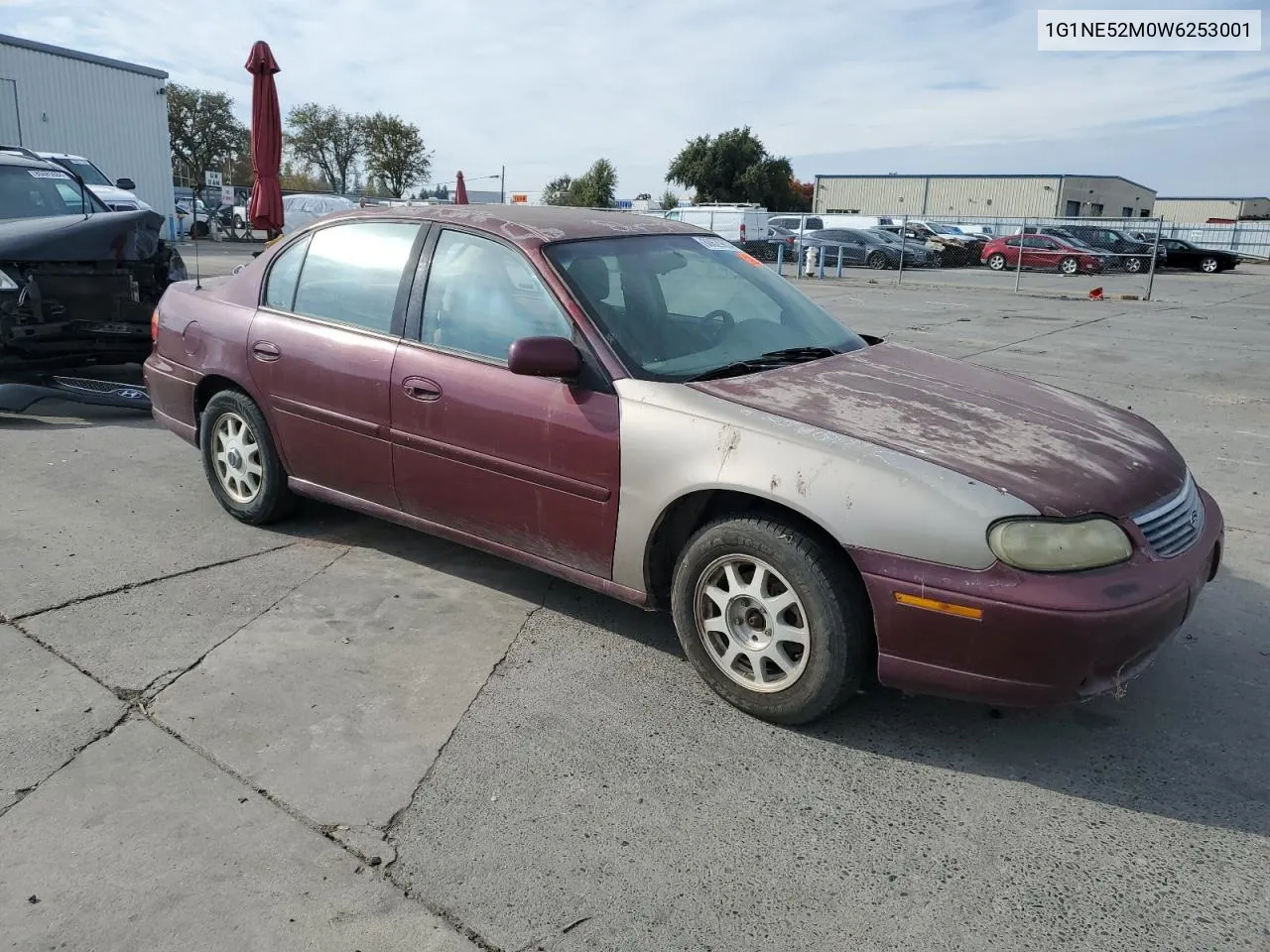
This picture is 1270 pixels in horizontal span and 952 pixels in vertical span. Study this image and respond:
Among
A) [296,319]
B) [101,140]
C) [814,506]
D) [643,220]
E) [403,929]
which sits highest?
[101,140]

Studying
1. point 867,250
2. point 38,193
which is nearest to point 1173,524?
point 38,193

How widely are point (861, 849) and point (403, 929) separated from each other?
45.5 inches

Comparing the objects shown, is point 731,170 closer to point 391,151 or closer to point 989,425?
point 391,151

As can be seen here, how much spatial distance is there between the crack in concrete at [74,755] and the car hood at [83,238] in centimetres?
486

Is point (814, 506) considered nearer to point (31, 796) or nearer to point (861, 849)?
point (861, 849)

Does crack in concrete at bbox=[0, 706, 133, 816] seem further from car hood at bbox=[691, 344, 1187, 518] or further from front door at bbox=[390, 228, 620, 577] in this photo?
car hood at bbox=[691, 344, 1187, 518]

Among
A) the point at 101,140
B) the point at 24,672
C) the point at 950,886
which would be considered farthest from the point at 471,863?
the point at 101,140

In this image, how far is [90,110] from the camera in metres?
32.5

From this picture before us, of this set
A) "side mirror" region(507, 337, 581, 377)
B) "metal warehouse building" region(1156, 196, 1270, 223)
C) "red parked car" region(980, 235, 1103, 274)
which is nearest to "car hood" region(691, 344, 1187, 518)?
"side mirror" region(507, 337, 581, 377)

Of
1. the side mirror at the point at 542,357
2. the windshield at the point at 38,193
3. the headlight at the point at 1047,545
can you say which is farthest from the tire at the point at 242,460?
the windshield at the point at 38,193

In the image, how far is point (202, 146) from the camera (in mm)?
55156

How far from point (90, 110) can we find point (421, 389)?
35.5 metres

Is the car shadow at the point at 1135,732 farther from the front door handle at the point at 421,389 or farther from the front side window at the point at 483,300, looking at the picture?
the front side window at the point at 483,300

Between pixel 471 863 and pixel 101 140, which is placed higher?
pixel 101 140
